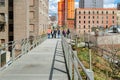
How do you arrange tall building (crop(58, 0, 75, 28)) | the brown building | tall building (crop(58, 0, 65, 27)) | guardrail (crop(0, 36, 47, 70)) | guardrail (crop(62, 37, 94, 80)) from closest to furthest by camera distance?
guardrail (crop(62, 37, 94, 80)) < guardrail (crop(0, 36, 47, 70)) < the brown building < tall building (crop(58, 0, 75, 28)) < tall building (crop(58, 0, 65, 27))

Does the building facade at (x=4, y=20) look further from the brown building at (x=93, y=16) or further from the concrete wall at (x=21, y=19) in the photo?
the brown building at (x=93, y=16)

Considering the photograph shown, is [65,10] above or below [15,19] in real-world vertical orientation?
above

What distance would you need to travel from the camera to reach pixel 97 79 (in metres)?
17.9

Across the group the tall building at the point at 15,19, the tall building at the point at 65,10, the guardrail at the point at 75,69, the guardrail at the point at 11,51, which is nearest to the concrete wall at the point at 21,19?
the tall building at the point at 15,19

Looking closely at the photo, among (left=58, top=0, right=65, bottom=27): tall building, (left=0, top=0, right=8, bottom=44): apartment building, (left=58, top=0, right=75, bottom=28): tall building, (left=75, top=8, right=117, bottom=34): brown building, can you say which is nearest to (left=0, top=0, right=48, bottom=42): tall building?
(left=0, top=0, right=8, bottom=44): apartment building

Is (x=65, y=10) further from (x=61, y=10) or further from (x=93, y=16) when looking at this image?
(x=93, y=16)

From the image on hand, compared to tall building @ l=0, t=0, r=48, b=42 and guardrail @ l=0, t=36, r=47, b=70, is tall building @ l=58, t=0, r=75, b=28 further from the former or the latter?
guardrail @ l=0, t=36, r=47, b=70

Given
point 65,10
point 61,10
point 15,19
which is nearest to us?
point 15,19

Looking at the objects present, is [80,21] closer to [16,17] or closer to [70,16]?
[70,16]

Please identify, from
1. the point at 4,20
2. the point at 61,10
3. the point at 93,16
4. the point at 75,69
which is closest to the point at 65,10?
the point at 61,10

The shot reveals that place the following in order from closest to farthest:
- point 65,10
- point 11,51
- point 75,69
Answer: point 75,69, point 11,51, point 65,10

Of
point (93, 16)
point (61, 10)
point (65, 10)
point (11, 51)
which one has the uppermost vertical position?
point (61, 10)

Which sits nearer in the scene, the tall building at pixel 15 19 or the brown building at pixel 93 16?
the tall building at pixel 15 19

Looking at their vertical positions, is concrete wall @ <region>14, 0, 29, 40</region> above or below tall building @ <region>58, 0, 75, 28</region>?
below
